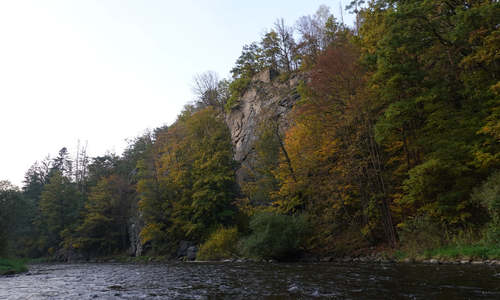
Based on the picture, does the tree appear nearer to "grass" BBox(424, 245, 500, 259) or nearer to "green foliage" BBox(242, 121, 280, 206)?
"green foliage" BBox(242, 121, 280, 206)

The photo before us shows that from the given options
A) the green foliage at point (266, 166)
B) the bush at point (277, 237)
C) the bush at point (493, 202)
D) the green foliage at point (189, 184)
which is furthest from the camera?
the green foliage at point (189, 184)

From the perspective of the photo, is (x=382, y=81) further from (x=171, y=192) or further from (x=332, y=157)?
(x=171, y=192)

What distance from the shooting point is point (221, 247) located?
1085 inches

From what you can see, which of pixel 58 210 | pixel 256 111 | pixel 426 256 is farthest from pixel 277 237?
pixel 58 210

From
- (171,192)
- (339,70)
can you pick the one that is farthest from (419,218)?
(171,192)

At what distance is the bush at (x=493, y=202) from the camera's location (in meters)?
12.4

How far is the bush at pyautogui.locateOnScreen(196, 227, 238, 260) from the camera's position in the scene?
2709 centimetres

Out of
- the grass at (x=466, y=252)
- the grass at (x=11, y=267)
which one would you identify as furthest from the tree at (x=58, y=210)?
the grass at (x=466, y=252)

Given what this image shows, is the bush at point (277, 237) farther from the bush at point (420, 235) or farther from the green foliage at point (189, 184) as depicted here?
the green foliage at point (189, 184)

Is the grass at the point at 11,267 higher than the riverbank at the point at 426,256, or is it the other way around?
the grass at the point at 11,267

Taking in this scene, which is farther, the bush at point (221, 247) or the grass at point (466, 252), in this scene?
the bush at point (221, 247)

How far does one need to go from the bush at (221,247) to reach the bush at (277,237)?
585cm

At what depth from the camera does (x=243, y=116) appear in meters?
42.1

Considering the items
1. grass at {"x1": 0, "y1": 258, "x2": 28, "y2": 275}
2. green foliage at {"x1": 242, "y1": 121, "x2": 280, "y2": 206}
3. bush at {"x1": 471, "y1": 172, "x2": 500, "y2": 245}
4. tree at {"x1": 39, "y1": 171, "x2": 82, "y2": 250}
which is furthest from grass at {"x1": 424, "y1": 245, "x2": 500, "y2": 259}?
tree at {"x1": 39, "y1": 171, "x2": 82, "y2": 250}
